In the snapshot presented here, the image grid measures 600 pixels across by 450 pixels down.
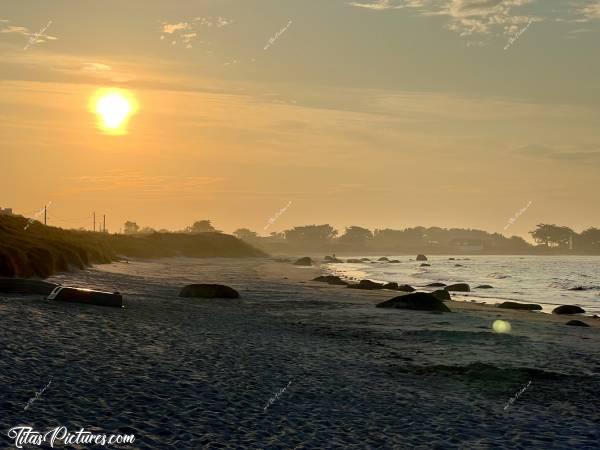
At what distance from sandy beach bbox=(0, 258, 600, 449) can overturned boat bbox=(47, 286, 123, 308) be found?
0.66 metres

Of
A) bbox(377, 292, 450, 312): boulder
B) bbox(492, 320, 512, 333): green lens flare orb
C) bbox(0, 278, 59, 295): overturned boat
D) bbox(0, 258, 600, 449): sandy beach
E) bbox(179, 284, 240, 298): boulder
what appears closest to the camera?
bbox(0, 258, 600, 449): sandy beach

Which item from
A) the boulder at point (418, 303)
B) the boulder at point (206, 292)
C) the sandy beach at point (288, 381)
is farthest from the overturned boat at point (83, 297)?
the boulder at point (418, 303)

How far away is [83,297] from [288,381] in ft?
43.2

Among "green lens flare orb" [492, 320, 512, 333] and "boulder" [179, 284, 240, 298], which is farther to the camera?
"boulder" [179, 284, 240, 298]

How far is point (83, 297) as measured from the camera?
24.2 meters

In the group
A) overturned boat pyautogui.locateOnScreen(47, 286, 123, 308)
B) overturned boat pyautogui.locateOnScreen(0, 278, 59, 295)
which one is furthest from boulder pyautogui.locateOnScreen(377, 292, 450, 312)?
overturned boat pyautogui.locateOnScreen(0, 278, 59, 295)

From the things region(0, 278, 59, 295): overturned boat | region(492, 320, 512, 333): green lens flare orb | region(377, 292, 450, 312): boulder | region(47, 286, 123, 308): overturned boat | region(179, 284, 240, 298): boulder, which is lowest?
region(492, 320, 512, 333): green lens flare orb

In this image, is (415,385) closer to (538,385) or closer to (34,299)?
(538,385)

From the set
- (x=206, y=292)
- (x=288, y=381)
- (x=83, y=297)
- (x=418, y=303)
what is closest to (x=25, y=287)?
(x=83, y=297)

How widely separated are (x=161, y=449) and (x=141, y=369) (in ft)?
16.2

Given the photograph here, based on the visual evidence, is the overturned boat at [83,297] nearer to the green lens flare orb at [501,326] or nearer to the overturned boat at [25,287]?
the overturned boat at [25,287]

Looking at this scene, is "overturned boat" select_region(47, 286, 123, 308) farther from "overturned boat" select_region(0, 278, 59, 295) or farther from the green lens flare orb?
the green lens flare orb

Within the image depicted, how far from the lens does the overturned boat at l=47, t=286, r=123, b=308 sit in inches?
944

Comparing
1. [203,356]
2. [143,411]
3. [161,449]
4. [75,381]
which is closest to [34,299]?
[203,356]
